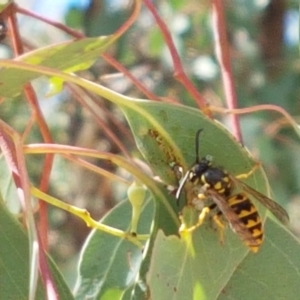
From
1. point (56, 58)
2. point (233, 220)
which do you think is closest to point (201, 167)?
point (233, 220)

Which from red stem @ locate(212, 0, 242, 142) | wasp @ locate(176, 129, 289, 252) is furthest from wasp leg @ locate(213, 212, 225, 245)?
red stem @ locate(212, 0, 242, 142)

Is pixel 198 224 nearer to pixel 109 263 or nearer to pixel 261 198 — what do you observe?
pixel 261 198

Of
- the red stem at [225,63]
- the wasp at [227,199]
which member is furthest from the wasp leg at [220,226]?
the red stem at [225,63]

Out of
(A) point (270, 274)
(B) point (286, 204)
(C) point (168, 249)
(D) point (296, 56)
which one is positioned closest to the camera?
(C) point (168, 249)

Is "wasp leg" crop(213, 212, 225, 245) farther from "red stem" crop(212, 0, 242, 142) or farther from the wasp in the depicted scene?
"red stem" crop(212, 0, 242, 142)

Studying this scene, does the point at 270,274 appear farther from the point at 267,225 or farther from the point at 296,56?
the point at 296,56

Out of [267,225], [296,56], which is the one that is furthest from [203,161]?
[296,56]

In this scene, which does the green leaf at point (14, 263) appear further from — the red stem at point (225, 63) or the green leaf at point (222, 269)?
the red stem at point (225, 63)
